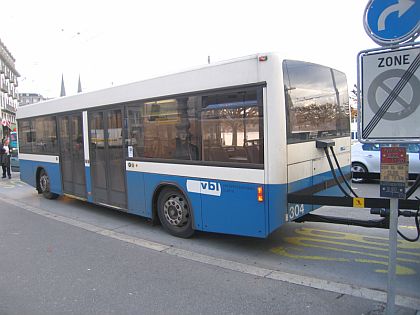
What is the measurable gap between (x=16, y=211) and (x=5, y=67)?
76.5 metres

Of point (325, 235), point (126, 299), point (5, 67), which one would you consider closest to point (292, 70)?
point (325, 235)

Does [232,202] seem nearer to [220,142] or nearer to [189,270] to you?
[220,142]

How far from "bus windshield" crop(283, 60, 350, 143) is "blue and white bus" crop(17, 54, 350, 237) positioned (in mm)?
15

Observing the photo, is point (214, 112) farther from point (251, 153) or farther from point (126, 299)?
point (126, 299)

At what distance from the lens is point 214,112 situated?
17.7 ft

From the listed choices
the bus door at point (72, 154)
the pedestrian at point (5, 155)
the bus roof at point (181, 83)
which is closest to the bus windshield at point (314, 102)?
the bus roof at point (181, 83)

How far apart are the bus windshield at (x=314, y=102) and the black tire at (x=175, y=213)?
6.88 ft

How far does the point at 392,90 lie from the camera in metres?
3.13

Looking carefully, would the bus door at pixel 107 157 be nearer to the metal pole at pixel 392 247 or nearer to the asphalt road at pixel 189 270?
the asphalt road at pixel 189 270

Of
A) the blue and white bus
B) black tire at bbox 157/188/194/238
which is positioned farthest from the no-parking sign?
black tire at bbox 157/188/194/238

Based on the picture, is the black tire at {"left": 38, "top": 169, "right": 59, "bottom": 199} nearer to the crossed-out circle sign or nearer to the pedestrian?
the pedestrian

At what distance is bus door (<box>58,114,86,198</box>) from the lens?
8414 mm

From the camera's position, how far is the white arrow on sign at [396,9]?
320 cm

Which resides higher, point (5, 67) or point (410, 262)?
point (5, 67)
